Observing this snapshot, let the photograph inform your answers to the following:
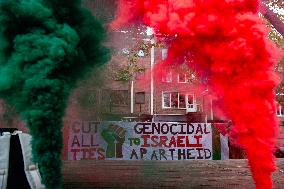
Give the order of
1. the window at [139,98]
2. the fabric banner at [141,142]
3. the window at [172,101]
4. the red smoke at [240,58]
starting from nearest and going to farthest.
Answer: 1. the red smoke at [240,58]
2. the fabric banner at [141,142]
3. the window at [139,98]
4. the window at [172,101]

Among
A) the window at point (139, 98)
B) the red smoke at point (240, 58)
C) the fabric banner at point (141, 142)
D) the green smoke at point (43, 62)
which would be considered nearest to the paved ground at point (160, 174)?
the fabric banner at point (141, 142)

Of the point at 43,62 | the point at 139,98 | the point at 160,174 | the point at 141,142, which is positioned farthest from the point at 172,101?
the point at 43,62

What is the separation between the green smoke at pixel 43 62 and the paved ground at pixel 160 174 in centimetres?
509

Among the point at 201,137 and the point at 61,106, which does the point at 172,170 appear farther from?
the point at 61,106

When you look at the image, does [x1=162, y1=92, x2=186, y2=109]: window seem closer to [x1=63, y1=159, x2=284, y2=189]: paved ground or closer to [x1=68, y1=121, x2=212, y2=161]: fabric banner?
[x1=68, y1=121, x2=212, y2=161]: fabric banner

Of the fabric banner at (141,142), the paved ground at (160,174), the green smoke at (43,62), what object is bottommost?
the paved ground at (160,174)

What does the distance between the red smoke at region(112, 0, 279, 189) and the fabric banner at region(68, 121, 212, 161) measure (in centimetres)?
834

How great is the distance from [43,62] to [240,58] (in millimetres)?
2914

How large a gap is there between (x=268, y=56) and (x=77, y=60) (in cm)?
294

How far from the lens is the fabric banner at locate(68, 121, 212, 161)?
585 inches

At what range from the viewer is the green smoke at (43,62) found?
548cm

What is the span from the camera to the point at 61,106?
573cm

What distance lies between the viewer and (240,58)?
6.40 metres

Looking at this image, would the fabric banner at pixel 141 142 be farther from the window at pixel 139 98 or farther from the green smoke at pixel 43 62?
the window at pixel 139 98
